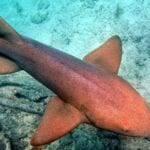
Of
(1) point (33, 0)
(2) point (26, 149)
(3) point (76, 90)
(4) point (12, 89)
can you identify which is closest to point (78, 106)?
(3) point (76, 90)

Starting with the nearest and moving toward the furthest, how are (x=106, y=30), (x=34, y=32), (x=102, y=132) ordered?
(x=102, y=132), (x=106, y=30), (x=34, y=32)

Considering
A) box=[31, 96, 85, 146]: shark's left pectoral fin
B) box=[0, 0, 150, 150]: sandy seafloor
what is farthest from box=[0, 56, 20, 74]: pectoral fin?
box=[31, 96, 85, 146]: shark's left pectoral fin

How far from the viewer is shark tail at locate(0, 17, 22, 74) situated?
3.65 m

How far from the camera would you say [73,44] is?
10117 millimetres

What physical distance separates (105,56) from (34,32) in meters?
8.71

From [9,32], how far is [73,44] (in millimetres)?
6522

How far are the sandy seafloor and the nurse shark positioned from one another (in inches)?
37.2

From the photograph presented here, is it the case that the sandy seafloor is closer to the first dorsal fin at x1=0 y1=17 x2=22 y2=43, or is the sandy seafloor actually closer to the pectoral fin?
the pectoral fin

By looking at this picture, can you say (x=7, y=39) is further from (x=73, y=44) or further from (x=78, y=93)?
(x=73, y=44)

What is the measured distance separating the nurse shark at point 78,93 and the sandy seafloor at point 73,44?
0.94m

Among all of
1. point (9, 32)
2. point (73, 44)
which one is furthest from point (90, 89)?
point (73, 44)

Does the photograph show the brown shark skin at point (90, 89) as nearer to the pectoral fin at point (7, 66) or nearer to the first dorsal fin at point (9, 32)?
the first dorsal fin at point (9, 32)

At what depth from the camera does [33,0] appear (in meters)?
14.3

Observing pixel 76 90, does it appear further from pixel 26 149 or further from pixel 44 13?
pixel 44 13
